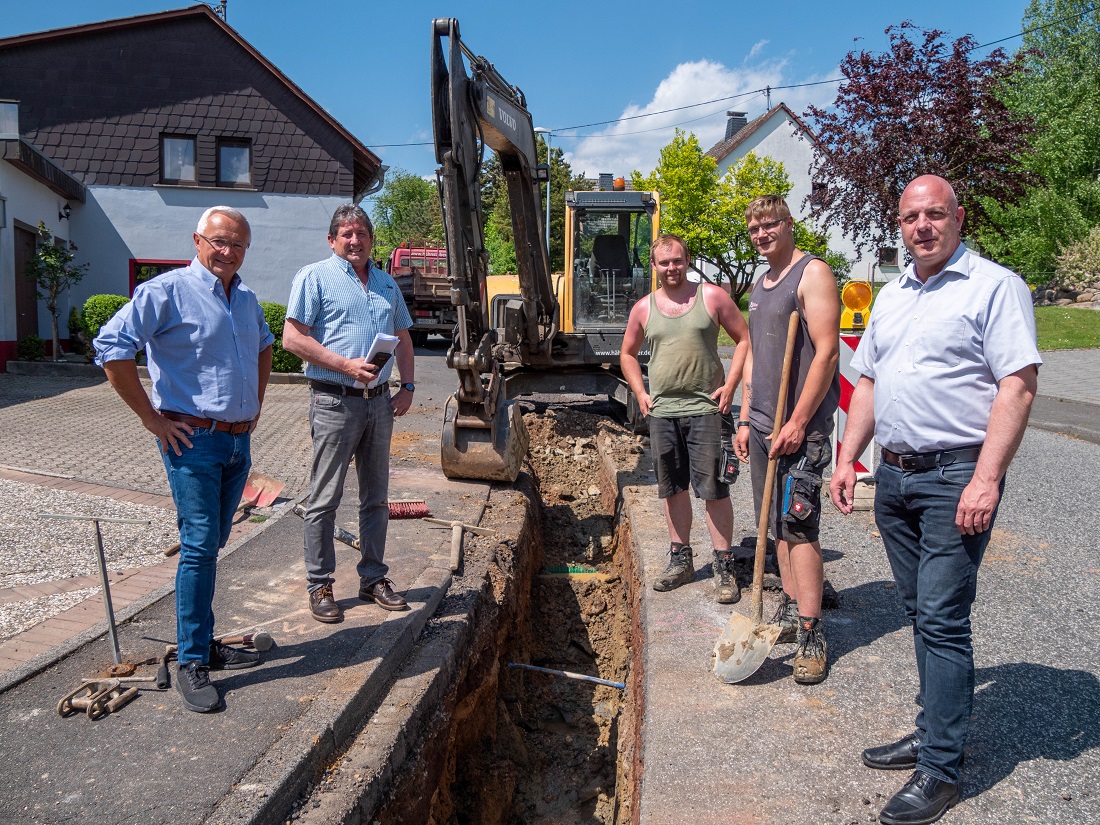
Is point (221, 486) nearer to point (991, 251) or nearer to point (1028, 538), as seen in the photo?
point (1028, 538)

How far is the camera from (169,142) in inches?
765

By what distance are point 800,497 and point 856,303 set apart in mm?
3203

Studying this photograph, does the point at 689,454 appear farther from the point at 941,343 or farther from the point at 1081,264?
the point at 1081,264

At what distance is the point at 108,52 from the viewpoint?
19.0 m

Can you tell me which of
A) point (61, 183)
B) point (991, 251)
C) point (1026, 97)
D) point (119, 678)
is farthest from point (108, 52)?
point (1026, 97)

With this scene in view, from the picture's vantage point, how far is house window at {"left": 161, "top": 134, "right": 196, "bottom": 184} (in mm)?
19391

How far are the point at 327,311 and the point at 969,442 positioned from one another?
2974mm

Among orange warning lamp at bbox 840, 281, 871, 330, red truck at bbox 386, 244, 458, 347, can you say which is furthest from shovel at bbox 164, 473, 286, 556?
red truck at bbox 386, 244, 458, 347

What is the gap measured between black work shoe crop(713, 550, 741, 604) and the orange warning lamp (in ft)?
8.24

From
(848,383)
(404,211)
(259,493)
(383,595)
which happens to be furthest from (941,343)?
(404,211)

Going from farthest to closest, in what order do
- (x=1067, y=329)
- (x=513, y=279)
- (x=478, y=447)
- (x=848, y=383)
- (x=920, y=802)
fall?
(x=1067, y=329)
(x=513, y=279)
(x=478, y=447)
(x=848, y=383)
(x=920, y=802)

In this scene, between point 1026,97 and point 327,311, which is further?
point 1026,97

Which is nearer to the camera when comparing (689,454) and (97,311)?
(689,454)

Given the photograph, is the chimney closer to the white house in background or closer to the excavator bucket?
the white house in background
